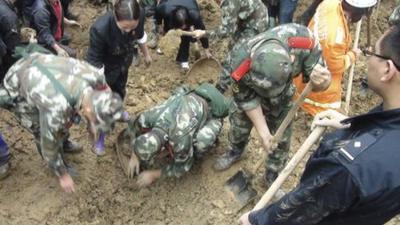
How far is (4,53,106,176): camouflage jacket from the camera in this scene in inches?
127

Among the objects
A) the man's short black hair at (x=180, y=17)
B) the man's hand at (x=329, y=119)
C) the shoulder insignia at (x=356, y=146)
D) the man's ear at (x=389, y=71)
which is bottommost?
the man's short black hair at (x=180, y=17)

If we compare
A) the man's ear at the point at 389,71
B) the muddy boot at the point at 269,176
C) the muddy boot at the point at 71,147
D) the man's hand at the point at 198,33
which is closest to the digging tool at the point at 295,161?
the man's ear at the point at 389,71

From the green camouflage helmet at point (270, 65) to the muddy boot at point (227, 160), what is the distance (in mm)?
1347

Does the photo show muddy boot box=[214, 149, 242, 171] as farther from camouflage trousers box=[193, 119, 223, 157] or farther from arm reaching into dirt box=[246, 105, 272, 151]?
arm reaching into dirt box=[246, 105, 272, 151]

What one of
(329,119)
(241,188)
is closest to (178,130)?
(241,188)

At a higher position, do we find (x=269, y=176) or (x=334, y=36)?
(x=334, y=36)

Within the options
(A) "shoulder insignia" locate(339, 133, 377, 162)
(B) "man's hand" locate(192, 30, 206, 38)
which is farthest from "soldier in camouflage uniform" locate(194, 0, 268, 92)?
(A) "shoulder insignia" locate(339, 133, 377, 162)

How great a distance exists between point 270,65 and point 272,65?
0.5 inches

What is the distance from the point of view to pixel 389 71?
7.07ft

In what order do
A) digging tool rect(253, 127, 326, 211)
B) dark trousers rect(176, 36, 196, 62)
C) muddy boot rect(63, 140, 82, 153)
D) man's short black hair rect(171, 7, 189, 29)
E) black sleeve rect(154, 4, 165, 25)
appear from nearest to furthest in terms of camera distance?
digging tool rect(253, 127, 326, 211) < muddy boot rect(63, 140, 82, 153) < man's short black hair rect(171, 7, 189, 29) < black sleeve rect(154, 4, 165, 25) < dark trousers rect(176, 36, 196, 62)

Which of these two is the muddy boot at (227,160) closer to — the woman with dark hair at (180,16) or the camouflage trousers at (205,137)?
the camouflage trousers at (205,137)

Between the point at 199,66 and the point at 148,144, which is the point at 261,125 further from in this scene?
the point at 199,66

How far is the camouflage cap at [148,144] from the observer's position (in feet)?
12.8

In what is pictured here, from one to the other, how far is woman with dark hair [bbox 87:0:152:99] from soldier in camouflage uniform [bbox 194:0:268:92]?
0.87 m
